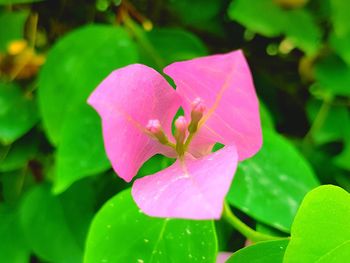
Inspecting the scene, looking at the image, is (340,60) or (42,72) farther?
(340,60)

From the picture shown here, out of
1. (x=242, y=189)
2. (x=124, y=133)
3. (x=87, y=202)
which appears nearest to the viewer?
(x=124, y=133)

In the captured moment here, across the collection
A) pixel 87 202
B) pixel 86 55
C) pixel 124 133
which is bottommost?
pixel 87 202

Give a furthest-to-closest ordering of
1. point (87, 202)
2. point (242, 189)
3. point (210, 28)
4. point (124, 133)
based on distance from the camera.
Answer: point (210, 28) → point (87, 202) → point (242, 189) → point (124, 133)

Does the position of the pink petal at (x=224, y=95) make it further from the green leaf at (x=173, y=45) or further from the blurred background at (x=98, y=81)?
the green leaf at (x=173, y=45)

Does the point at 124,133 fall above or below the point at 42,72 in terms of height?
above

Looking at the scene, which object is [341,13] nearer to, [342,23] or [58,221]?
[342,23]

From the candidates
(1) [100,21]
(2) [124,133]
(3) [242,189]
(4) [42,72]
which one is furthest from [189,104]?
(1) [100,21]

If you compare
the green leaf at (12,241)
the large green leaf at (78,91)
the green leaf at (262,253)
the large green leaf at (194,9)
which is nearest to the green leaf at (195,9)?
the large green leaf at (194,9)

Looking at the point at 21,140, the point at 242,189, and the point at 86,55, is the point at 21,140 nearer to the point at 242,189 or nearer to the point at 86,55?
the point at 86,55

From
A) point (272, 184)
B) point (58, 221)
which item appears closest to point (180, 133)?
point (272, 184)
